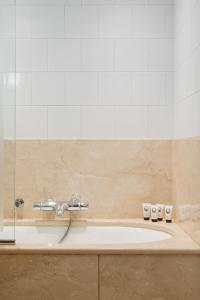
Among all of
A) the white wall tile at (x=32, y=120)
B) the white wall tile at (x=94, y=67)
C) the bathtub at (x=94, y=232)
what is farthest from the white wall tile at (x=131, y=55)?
the bathtub at (x=94, y=232)

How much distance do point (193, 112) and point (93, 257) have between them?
36.9 inches

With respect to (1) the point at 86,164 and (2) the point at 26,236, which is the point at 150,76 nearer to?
(1) the point at 86,164

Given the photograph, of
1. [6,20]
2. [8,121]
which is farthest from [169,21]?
[8,121]

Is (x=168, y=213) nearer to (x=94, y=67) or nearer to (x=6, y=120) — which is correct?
(x=94, y=67)

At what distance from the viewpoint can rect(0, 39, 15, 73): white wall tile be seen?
1898 millimetres

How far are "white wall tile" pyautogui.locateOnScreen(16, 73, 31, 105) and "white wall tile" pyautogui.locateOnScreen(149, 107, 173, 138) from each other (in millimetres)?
872

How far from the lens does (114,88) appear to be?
2791mm

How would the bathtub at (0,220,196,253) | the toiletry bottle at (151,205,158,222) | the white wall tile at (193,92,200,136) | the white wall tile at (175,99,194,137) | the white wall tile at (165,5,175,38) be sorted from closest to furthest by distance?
the white wall tile at (193,92,200,136) → the white wall tile at (175,99,194,137) → the bathtub at (0,220,196,253) → the toiletry bottle at (151,205,158,222) → the white wall tile at (165,5,175,38)

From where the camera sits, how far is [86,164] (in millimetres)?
2793

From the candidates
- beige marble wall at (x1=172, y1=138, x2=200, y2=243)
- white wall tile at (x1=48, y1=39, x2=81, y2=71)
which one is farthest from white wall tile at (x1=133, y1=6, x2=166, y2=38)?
beige marble wall at (x1=172, y1=138, x2=200, y2=243)

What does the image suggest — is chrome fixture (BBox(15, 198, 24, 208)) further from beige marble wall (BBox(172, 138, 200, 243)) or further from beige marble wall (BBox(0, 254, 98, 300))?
beige marble wall (BBox(172, 138, 200, 243))

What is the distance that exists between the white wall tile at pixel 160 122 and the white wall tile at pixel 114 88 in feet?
0.67

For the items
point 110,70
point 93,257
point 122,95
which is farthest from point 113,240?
point 110,70

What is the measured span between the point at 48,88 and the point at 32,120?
10.0 inches
